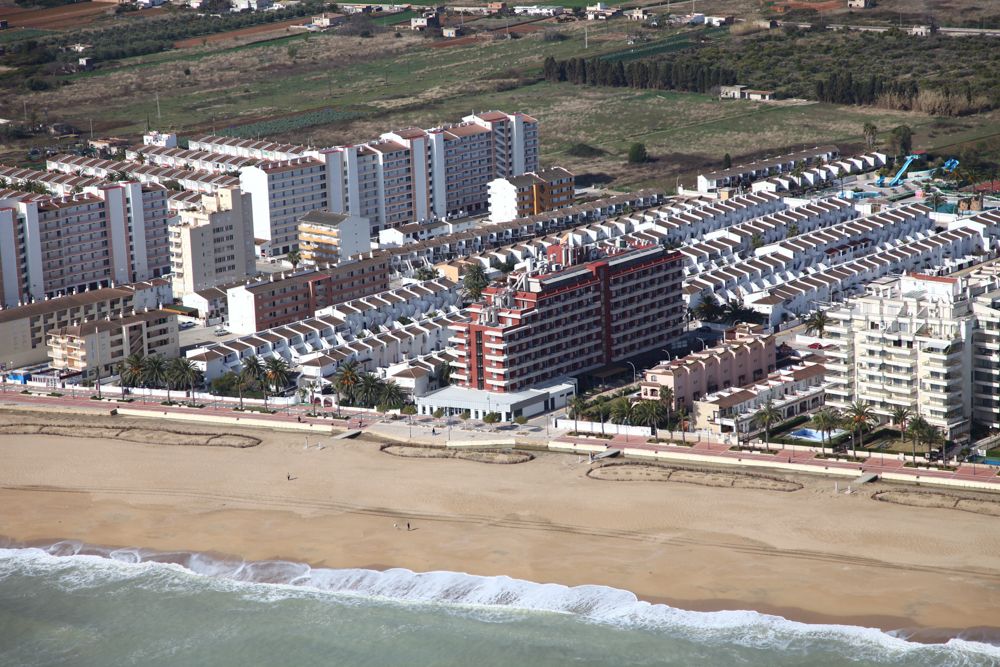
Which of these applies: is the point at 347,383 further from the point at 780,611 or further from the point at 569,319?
the point at 780,611

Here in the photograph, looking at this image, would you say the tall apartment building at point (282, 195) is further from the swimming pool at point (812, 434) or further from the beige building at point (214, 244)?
the swimming pool at point (812, 434)

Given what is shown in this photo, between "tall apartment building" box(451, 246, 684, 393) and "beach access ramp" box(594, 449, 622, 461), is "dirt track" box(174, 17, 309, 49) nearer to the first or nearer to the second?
"tall apartment building" box(451, 246, 684, 393)

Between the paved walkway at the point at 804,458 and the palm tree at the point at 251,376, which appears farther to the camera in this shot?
the palm tree at the point at 251,376

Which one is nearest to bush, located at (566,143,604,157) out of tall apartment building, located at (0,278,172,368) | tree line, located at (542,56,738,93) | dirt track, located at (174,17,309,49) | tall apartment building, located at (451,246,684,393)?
tree line, located at (542,56,738,93)

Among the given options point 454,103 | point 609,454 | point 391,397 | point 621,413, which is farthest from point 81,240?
point 454,103

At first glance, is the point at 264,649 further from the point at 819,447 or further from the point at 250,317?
the point at 250,317

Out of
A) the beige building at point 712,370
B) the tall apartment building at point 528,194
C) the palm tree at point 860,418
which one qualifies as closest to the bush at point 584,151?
the tall apartment building at point 528,194

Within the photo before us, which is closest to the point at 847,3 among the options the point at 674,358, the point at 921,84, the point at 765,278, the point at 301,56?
the point at 921,84
